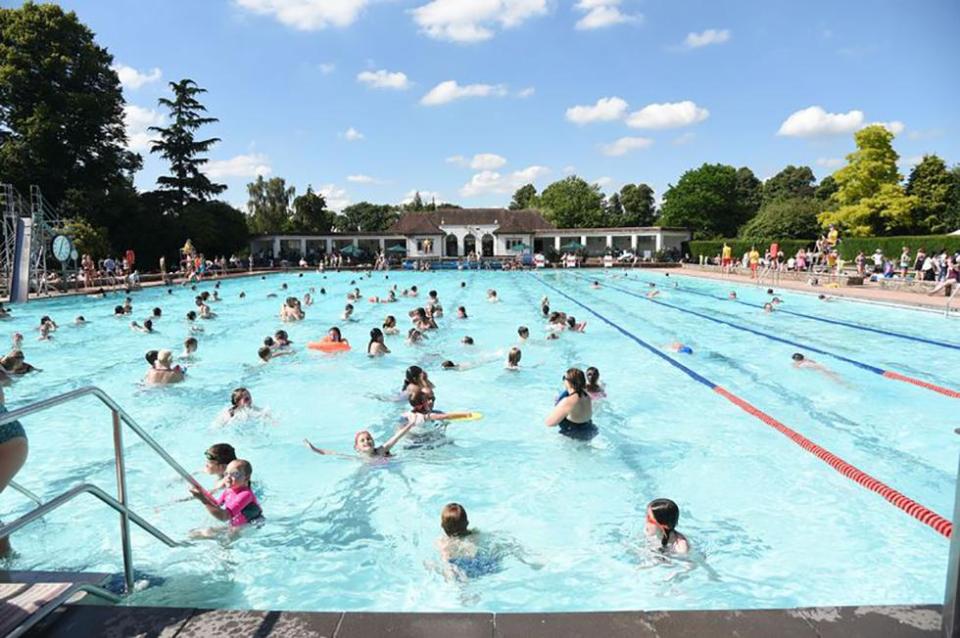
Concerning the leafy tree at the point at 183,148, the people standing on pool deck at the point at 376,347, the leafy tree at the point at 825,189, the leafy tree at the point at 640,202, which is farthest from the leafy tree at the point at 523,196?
the people standing on pool deck at the point at 376,347

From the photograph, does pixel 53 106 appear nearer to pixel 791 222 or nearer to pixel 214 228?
pixel 214 228

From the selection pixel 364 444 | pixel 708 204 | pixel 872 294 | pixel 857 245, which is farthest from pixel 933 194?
pixel 364 444

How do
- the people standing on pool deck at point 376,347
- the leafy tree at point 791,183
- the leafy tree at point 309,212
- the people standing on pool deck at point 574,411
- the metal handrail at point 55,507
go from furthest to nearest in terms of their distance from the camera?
the leafy tree at point 791,183 < the leafy tree at point 309,212 < the people standing on pool deck at point 376,347 < the people standing on pool deck at point 574,411 < the metal handrail at point 55,507

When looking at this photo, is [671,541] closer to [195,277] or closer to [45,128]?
[195,277]

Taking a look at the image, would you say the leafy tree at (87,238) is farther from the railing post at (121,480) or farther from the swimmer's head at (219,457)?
the railing post at (121,480)

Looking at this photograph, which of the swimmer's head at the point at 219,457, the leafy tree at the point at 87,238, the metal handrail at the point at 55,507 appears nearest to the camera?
the metal handrail at the point at 55,507

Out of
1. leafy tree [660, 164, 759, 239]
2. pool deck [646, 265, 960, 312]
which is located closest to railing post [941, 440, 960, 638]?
pool deck [646, 265, 960, 312]

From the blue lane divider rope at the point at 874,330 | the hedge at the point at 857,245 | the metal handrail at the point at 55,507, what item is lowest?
the blue lane divider rope at the point at 874,330

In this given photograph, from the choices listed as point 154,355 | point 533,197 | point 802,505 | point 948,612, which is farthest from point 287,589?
point 533,197

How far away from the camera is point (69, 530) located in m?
5.43

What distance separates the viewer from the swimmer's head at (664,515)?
4.46 m

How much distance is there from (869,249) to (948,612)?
125 feet

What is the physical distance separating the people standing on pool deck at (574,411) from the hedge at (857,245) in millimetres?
27893

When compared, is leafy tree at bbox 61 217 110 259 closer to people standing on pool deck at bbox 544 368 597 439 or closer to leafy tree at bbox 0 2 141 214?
leafy tree at bbox 0 2 141 214
